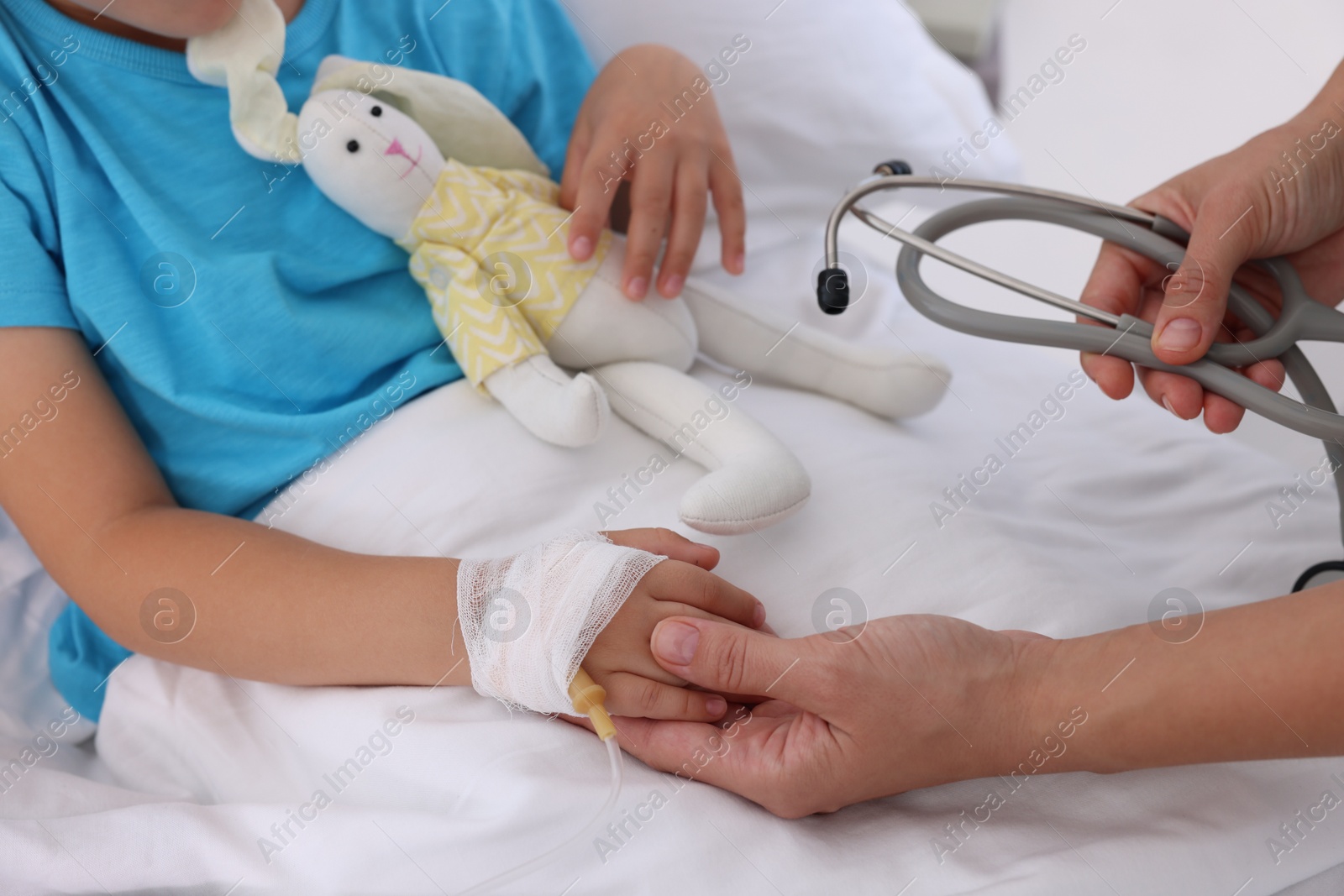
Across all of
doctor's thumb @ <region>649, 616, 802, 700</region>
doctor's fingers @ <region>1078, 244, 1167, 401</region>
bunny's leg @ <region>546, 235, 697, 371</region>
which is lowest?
doctor's thumb @ <region>649, 616, 802, 700</region>

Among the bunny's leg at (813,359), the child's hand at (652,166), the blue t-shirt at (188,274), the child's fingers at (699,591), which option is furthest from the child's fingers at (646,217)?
the child's fingers at (699,591)

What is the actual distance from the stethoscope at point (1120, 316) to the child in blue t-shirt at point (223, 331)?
0.76 ft

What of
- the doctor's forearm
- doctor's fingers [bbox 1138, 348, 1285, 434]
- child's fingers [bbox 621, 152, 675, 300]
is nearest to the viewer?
the doctor's forearm

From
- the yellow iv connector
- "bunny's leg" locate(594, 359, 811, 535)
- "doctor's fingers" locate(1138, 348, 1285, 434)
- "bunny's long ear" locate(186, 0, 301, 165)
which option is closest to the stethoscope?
"doctor's fingers" locate(1138, 348, 1285, 434)

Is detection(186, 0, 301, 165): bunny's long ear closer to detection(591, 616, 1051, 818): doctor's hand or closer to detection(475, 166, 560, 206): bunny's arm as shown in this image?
detection(475, 166, 560, 206): bunny's arm

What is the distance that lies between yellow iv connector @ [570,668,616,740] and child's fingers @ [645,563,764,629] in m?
0.09

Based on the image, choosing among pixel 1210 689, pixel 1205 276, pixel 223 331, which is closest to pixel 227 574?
pixel 223 331

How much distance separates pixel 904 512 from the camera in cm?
84

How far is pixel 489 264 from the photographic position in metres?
0.92

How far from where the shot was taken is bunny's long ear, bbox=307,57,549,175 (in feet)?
2.99

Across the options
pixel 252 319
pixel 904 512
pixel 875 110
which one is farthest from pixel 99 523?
pixel 875 110

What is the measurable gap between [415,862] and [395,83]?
27.8 inches

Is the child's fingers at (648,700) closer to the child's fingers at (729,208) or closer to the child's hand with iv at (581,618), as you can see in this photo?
the child's hand with iv at (581,618)

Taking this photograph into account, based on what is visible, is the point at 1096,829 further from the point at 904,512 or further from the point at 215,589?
the point at 215,589
